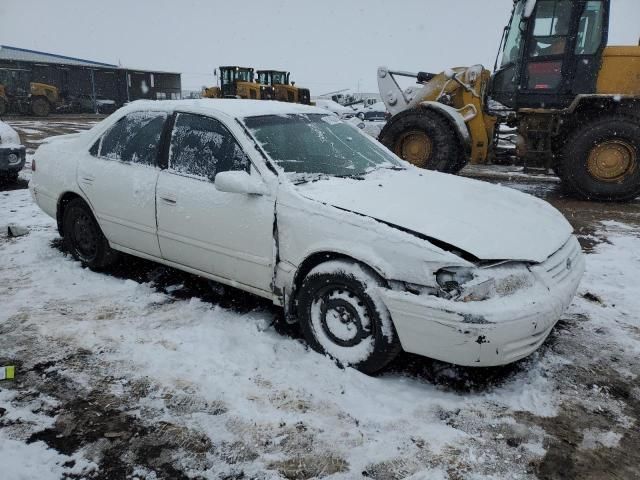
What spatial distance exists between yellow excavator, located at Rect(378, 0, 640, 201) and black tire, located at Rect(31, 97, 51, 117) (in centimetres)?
2486

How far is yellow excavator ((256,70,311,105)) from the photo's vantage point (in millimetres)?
23703

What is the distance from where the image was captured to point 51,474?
2107 mm

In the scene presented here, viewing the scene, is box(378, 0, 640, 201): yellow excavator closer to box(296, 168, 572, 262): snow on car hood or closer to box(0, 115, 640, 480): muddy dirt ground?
box(296, 168, 572, 262): snow on car hood

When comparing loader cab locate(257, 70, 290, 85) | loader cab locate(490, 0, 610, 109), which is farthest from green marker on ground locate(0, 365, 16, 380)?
loader cab locate(257, 70, 290, 85)

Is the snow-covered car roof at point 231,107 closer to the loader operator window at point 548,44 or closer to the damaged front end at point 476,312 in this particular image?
the damaged front end at point 476,312

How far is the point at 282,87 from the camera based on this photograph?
933 inches

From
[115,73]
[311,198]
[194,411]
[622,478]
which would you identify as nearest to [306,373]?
[194,411]

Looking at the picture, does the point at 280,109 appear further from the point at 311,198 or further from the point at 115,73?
the point at 115,73

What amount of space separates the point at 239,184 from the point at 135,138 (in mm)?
1453

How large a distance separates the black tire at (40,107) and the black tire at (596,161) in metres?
27.5

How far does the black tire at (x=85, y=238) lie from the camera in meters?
4.30

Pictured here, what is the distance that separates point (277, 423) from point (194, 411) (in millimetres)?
452

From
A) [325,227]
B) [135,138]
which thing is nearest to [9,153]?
[135,138]

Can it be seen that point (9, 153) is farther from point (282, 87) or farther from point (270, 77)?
point (270, 77)
